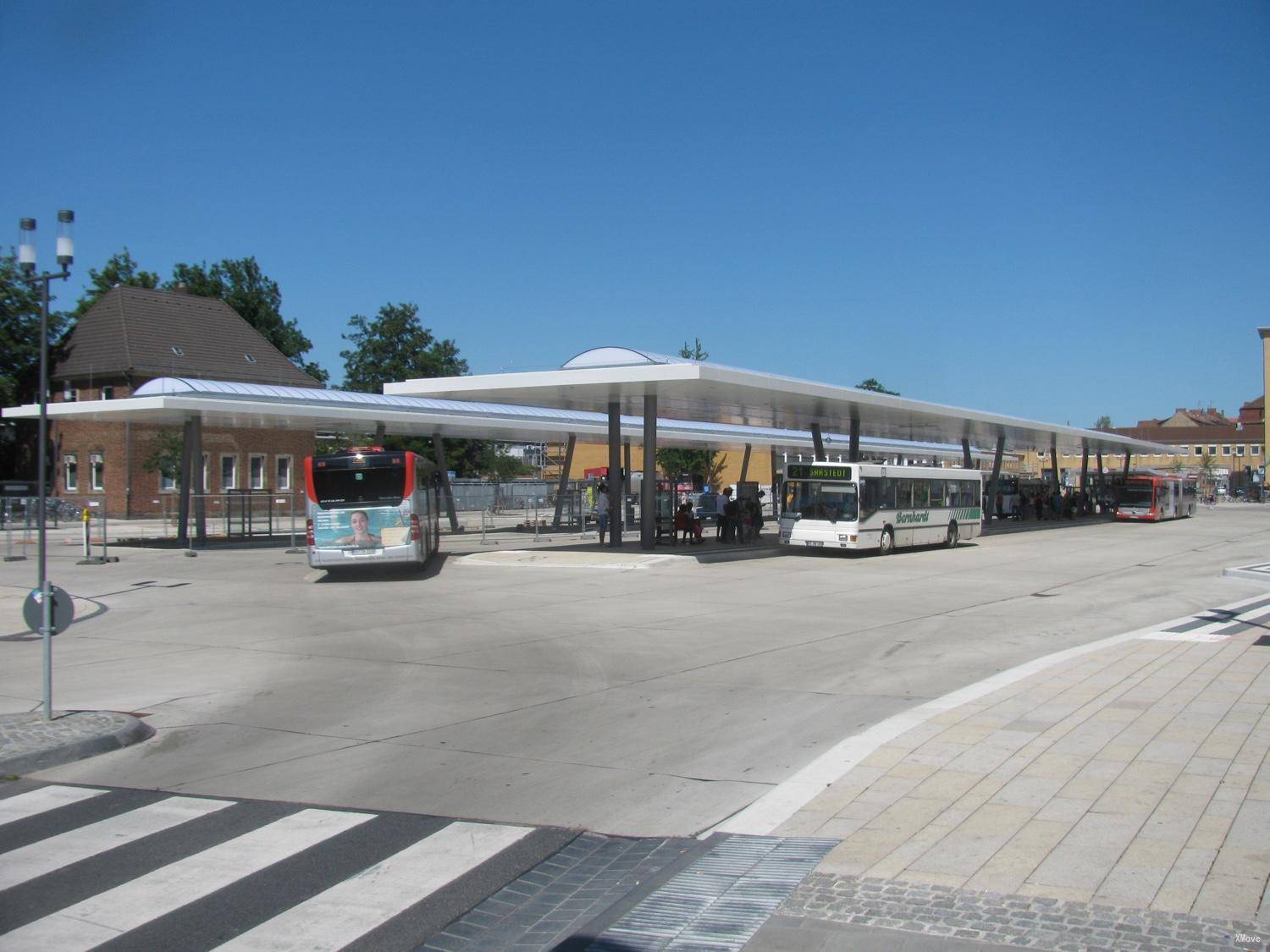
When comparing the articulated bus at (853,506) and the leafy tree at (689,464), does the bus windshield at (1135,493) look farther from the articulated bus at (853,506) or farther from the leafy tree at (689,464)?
the articulated bus at (853,506)

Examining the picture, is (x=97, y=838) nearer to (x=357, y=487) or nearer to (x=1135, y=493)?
(x=357, y=487)

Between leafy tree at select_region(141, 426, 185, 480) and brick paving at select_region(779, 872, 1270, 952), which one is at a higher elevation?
leafy tree at select_region(141, 426, 185, 480)

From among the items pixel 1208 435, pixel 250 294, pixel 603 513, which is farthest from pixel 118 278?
pixel 1208 435

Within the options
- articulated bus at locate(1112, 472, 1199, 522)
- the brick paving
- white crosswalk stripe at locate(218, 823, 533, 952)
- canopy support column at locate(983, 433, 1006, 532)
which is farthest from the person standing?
articulated bus at locate(1112, 472, 1199, 522)

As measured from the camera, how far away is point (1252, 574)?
946 inches

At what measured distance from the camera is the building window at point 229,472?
54781 millimetres

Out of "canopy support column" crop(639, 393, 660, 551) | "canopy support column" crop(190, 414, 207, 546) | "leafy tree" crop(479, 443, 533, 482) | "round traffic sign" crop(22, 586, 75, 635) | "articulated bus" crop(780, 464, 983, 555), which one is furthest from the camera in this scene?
"leafy tree" crop(479, 443, 533, 482)

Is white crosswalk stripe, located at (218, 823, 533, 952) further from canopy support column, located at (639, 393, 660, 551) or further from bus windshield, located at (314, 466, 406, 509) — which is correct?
canopy support column, located at (639, 393, 660, 551)

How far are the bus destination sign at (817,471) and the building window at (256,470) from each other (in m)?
34.3

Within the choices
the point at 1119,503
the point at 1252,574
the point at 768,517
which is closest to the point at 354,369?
the point at 768,517

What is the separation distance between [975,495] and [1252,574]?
47.4 feet

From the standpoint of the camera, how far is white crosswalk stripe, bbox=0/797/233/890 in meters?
5.75

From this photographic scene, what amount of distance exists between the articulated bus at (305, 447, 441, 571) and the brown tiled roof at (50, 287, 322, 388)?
115 ft

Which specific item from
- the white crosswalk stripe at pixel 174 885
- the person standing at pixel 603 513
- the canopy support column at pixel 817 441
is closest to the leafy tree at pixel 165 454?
the person standing at pixel 603 513
